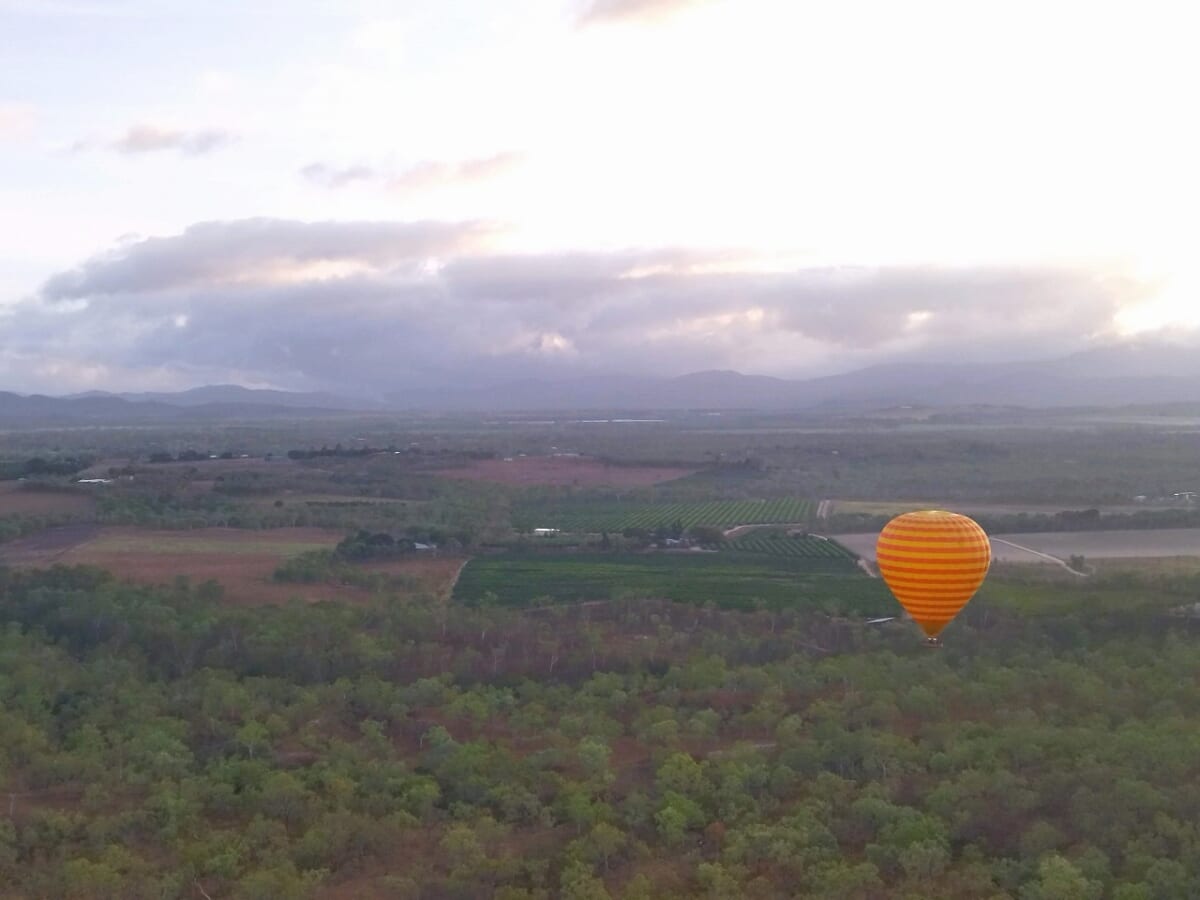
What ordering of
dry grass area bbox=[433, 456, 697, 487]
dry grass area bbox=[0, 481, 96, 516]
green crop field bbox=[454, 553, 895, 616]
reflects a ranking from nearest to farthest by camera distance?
1. green crop field bbox=[454, 553, 895, 616]
2. dry grass area bbox=[0, 481, 96, 516]
3. dry grass area bbox=[433, 456, 697, 487]

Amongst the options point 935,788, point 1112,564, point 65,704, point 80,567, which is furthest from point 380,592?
point 1112,564

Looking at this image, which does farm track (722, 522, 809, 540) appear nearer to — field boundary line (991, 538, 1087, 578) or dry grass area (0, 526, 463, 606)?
field boundary line (991, 538, 1087, 578)

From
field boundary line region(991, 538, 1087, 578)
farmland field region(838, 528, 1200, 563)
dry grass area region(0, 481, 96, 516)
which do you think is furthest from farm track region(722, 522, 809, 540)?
dry grass area region(0, 481, 96, 516)

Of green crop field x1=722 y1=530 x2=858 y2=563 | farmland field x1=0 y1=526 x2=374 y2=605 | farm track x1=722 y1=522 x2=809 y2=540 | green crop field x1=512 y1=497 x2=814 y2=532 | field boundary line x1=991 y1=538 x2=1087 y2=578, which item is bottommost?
field boundary line x1=991 y1=538 x2=1087 y2=578

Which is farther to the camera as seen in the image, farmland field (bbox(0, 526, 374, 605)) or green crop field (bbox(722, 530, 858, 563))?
green crop field (bbox(722, 530, 858, 563))

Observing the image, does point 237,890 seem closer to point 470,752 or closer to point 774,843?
point 470,752

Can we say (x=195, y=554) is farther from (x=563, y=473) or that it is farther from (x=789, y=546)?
(x=563, y=473)
